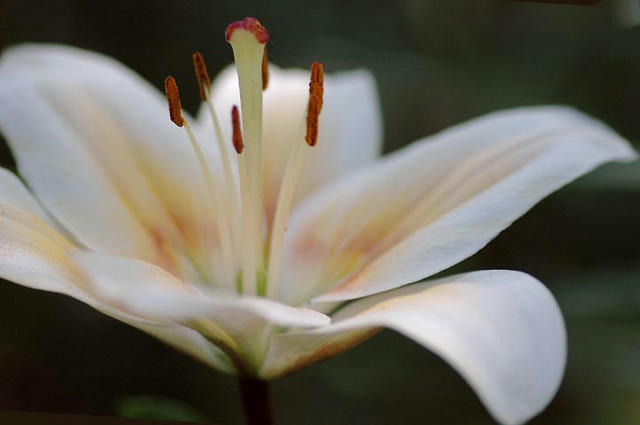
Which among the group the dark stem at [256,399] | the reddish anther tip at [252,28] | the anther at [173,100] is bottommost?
the dark stem at [256,399]

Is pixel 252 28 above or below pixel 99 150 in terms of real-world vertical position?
above

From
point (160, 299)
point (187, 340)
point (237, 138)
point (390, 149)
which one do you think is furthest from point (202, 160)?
point (390, 149)

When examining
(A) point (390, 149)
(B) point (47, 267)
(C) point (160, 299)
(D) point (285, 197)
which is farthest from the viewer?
(A) point (390, 149)

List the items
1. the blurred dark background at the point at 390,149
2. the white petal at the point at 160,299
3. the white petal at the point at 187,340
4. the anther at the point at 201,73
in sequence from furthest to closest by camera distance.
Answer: the blurred dark background at the point at 390,149 < the anther at the point at 201,73 < the white petal at the point at 187,340 < the white petal at the point at 160,299

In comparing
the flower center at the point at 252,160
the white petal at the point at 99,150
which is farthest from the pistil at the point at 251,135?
the white petal at the point at 99,150

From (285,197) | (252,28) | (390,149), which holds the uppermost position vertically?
(252,28)

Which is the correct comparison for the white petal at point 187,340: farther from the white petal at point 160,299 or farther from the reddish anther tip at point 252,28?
the reddish anther tip at point 252,28

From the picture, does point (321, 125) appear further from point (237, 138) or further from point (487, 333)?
point (487, 333)
